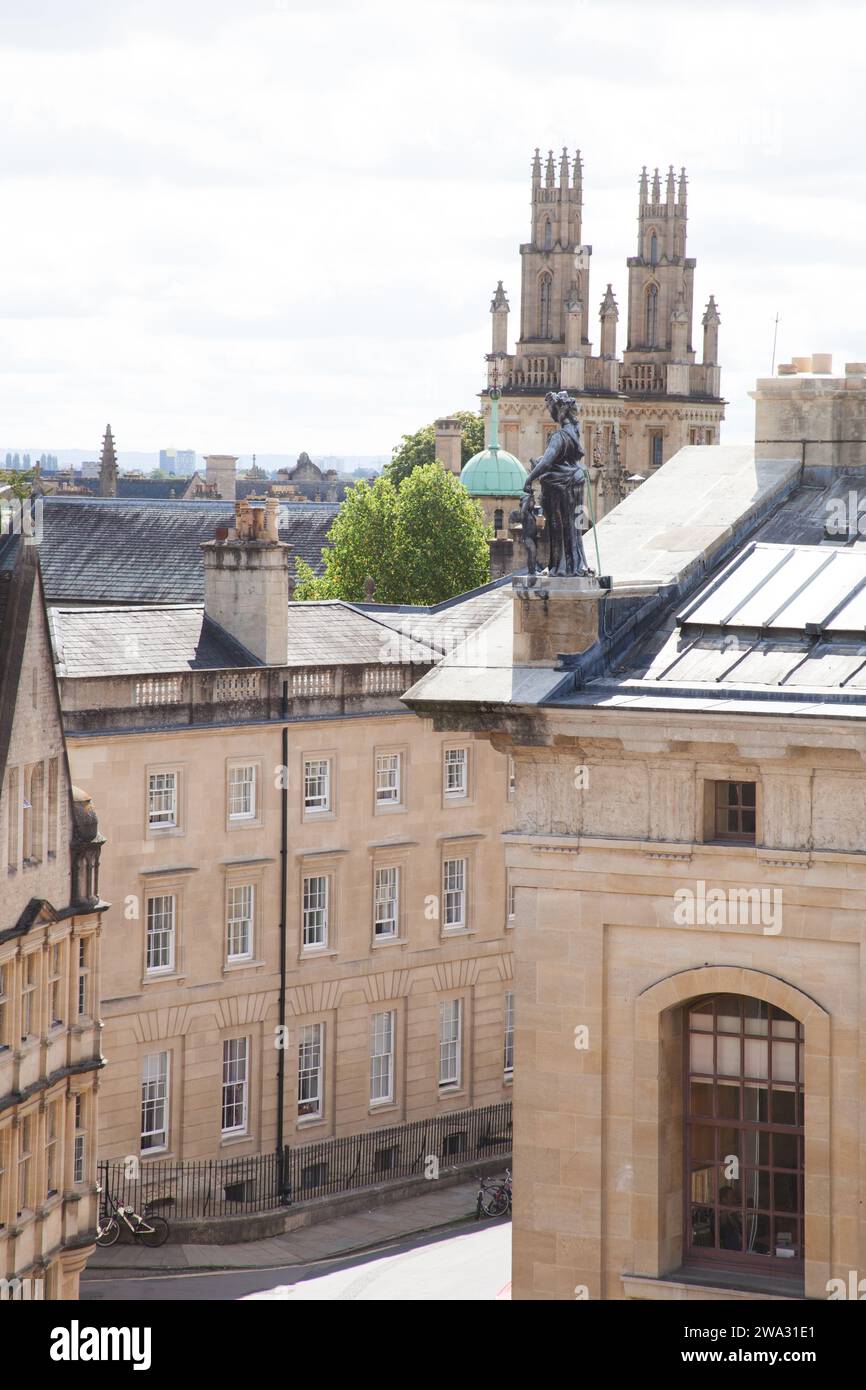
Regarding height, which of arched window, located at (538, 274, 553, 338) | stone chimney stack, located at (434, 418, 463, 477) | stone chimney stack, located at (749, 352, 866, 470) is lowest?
stone chimney stack, located at (749, 352, 866, 470)

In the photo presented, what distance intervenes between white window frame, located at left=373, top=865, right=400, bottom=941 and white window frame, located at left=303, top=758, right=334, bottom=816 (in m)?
2.49

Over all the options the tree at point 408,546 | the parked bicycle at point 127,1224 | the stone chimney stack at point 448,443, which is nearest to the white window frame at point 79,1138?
the parked bicycle at point 127,1224

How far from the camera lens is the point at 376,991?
6016cm

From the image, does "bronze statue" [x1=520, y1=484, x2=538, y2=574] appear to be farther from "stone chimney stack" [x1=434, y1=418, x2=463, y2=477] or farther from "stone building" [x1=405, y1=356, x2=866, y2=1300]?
"stone chimney stack" [x1=434, y1=418, x2=463, y2=477]

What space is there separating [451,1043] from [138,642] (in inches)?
565

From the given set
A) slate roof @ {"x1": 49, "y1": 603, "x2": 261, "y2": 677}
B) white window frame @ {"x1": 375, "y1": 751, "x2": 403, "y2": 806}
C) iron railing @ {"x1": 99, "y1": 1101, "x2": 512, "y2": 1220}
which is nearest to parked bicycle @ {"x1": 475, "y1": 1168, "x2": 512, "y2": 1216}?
iron railing @ {"x1": 99, "y1": 1101, "x2": 512, "y2": 1220}

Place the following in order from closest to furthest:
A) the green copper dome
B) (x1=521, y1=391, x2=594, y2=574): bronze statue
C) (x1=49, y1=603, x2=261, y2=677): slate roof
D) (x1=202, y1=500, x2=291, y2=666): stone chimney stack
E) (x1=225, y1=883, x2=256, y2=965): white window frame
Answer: (x1=521, y1=391, x2=594, y2=574): bronze statue < (x1=49, y1=603, x2=261, y2=677): slate roof < (x1=225, y1=883, x2=256, y2=965): white window frame < (x1=202, y1=500, x2=291, y2=666): stone chimney stack < the green copper dome

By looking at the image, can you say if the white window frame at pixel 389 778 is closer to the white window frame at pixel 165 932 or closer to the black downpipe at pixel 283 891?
the black downpipe at pixel 283 891

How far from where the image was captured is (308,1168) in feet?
191

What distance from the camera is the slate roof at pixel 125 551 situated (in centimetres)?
11081

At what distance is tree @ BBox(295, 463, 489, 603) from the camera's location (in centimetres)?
11369

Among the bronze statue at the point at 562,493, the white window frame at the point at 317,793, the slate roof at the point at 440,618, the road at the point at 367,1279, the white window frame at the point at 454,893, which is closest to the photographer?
the bronze statue at the point at 562,493

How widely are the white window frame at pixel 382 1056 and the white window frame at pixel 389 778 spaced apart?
551cm

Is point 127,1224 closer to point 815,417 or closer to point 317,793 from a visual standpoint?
point 317,793
